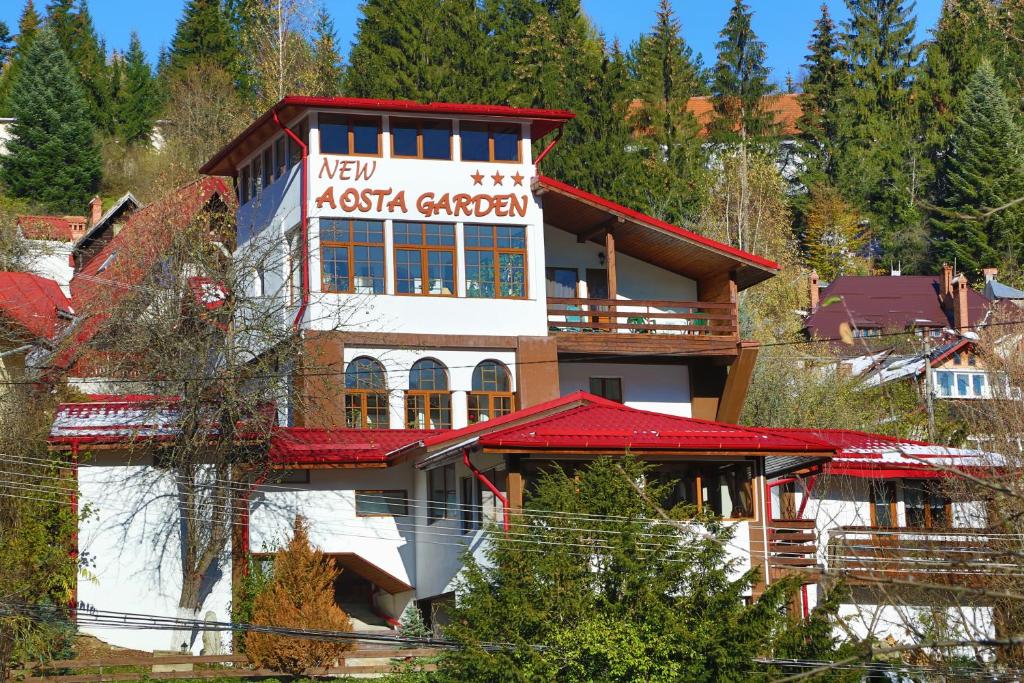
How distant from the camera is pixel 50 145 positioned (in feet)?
240

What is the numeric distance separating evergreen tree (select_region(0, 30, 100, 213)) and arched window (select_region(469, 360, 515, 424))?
136 ft

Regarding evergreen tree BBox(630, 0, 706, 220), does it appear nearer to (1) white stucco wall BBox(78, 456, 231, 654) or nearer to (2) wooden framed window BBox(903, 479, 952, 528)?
(2) wooden framed window BBox(903, 479, 952, 528)

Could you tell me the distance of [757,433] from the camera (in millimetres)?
29328

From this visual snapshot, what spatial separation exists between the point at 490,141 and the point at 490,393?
6518 mm

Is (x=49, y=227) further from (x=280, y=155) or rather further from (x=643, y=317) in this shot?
(x=643, y=317)

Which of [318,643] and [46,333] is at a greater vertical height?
[46,333]

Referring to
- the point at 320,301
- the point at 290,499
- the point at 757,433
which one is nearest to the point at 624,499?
the point at 757,433

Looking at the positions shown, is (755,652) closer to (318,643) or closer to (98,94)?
(318,643)

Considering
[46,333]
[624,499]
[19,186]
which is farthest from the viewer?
[19,186]

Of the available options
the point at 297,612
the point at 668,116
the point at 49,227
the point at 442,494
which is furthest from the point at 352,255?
the point at 668,116

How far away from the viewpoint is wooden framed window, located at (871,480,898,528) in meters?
34.7

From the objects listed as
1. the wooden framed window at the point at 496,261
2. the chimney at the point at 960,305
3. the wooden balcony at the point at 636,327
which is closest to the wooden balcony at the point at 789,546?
the wooden balcony at the point at 636,327

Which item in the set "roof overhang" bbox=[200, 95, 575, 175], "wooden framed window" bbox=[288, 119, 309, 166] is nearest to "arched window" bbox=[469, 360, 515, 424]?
"roof overhang" bbox=[200, 95, 575, 175]

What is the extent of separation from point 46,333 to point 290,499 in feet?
43.4
